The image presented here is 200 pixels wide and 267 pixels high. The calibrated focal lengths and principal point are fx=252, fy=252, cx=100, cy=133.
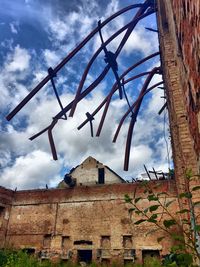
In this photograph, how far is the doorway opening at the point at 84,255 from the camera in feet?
53.4

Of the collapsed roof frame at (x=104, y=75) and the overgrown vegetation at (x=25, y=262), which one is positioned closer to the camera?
the collapsed roof frame at (x=104, y=75)

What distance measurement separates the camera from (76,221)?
17.1 m

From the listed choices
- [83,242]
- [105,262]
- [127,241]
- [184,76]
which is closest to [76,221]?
[83,242]

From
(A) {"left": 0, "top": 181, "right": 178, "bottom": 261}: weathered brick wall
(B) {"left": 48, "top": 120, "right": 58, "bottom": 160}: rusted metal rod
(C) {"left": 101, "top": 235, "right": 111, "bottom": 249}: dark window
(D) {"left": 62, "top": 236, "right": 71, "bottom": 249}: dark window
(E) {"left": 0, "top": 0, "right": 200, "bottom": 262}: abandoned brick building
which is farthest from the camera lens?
(D) {"left": 62, "top": 236, "right": 71, "bottom": 249}: dark window

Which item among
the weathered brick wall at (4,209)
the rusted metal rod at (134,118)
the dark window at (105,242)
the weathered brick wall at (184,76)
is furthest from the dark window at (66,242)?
the weathered brick wall at (184,76)

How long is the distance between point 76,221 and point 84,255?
2.18 m

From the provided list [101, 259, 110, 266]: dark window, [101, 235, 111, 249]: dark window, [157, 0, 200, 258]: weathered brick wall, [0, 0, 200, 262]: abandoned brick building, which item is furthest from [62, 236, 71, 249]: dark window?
[157, 0, 200, 258]: weathered brick wall

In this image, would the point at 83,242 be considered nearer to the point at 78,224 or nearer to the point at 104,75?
the point at 78,224

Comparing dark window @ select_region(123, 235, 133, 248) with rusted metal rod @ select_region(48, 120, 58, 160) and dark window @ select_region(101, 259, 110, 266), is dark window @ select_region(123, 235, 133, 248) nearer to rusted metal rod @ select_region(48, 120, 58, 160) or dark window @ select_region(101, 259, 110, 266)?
dark window @ select_region(101, 259, 110, 266)

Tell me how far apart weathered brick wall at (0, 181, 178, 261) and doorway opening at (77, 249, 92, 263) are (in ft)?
1.05

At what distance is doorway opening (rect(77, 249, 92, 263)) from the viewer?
16.3 metres

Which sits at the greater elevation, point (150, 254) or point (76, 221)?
point (76, 221)

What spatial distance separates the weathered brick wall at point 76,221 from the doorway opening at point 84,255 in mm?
320

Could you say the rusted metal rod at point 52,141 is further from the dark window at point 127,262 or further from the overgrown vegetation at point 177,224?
the dark window at point 127,262
